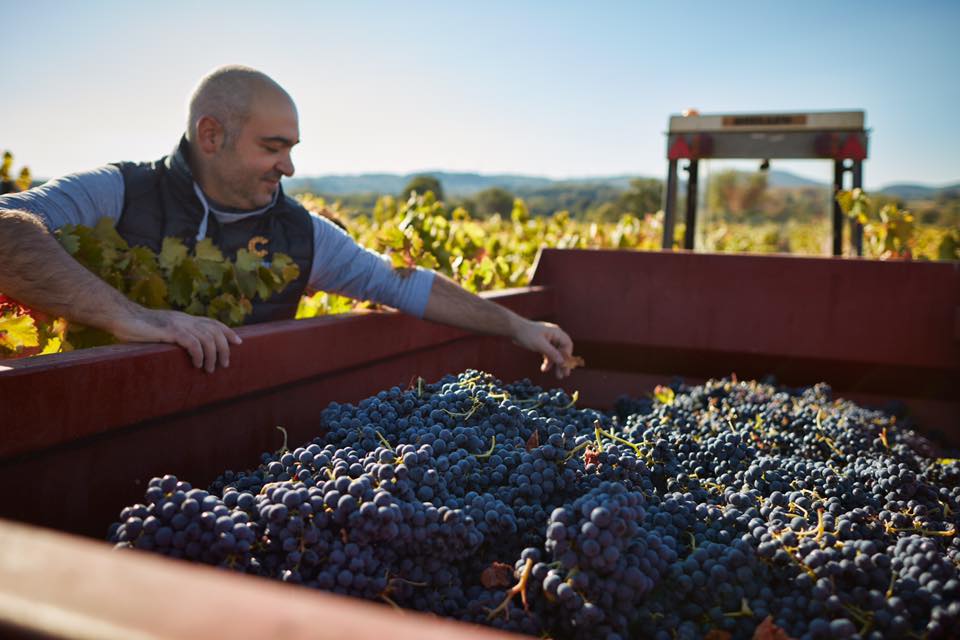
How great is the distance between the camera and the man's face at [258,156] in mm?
2395

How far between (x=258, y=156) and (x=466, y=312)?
0.87m

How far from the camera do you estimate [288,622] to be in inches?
15.2

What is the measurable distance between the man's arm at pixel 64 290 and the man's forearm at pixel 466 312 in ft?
3.08

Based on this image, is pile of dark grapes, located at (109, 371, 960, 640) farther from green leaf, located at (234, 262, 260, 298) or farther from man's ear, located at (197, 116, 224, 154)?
man's ear, located at (197, 116, 224, 154)

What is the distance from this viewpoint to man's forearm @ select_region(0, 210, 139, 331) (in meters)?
1.56

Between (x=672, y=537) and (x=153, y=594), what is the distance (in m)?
1.01

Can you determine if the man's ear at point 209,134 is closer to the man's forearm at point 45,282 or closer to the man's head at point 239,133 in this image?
the man's head at point 239,133

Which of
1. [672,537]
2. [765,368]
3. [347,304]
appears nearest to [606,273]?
[765,368]

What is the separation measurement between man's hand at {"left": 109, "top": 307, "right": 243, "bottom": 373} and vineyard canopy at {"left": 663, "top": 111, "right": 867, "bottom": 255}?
4178 mm

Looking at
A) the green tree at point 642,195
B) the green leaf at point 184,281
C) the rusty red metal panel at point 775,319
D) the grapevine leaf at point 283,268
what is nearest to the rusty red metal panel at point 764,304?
the rusty red metal panel at point 775,319

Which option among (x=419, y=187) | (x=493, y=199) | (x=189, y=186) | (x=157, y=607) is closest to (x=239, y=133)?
(x=189, y=186)

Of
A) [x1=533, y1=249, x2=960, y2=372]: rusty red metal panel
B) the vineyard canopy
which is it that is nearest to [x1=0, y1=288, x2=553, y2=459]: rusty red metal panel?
[x1=533, y1=249, x2=960, y2=372]: rusty red metal panel

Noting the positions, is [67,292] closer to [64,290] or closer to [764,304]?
[64,290]

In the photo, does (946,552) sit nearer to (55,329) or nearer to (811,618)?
(811,618)
